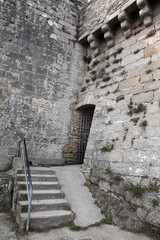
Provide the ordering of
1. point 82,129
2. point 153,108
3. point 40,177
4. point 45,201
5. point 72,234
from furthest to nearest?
point 82,129, point 40,177, point 153,108, point 45,201, point 72,234

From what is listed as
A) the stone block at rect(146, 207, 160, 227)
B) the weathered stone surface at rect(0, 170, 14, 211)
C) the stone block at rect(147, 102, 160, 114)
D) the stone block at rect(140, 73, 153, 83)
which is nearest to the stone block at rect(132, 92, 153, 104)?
the stone block at rect(147, 102, 160, 114)

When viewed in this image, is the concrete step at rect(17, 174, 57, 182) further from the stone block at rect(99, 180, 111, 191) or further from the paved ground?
the stone block at rect(99, 180, 111, 191)

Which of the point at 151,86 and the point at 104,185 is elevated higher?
the point at 151,86

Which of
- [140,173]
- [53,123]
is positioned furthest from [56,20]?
[140,173]

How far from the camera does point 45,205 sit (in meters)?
3.43

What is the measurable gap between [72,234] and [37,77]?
156 inches

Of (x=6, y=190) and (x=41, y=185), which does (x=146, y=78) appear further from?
(x=6, y=190)

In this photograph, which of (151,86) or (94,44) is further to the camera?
(94,44)

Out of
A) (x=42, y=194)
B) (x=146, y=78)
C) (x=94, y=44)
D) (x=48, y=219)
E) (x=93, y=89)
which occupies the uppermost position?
(x=94, y=44)

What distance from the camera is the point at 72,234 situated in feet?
9.97

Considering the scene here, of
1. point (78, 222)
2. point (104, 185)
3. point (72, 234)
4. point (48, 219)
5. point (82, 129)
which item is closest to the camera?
point (72, 234)

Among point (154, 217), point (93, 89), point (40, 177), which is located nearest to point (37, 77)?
point (93, 89)

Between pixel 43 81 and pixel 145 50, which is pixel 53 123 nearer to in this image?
pixel 43 81

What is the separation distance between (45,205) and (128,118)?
7.62ft
